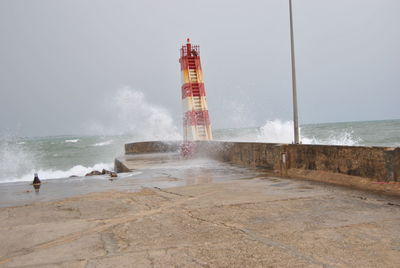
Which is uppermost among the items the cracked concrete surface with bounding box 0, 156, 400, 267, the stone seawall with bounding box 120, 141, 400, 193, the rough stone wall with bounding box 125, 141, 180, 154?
the rough stone wall with bounding box 125, 141, 180, 154

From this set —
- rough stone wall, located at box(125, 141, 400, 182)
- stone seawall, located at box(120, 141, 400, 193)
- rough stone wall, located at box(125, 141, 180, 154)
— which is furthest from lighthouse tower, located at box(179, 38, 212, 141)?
stone seawall, located at box(120, 141, 400, 193)

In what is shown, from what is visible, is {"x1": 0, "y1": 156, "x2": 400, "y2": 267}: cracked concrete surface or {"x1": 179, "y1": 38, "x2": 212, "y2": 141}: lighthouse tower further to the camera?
{"x1": 179, "y1": 38, "x2": 212, "y2": 141}: lighthouse tower

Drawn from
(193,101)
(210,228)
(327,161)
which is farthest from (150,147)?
(210,228)

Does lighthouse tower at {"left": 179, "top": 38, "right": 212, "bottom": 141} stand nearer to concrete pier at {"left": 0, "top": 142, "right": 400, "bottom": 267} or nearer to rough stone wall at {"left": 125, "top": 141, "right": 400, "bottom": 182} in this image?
rough stone wall at {"left": 125, "top": 141, "right": 400, "bottom": 182}

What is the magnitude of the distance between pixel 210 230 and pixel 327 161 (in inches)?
179

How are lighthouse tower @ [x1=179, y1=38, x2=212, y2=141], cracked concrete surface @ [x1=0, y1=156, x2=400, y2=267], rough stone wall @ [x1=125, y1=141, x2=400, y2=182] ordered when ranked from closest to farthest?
cracked concrete surface @ [x1=0, y1=156, x2=400, y2=267], rough stone wall @ [x1=125, y1=141, x2=400, y2=182], lighthouse tower @ [x1=179, y1=38, x2=212, y2=141]

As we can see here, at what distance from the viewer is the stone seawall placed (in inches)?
255

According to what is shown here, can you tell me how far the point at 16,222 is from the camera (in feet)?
16.5

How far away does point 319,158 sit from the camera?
8180mm

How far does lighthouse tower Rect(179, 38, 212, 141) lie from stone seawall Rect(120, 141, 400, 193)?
5.66 m

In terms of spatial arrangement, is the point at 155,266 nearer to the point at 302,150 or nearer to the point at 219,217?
the point at 219,217

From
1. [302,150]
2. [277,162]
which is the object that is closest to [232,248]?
[302,150]

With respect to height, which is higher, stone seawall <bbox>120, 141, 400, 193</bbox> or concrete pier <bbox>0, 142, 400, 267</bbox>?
stone seawall <bbox>120, 141, 400, 193</bbox>

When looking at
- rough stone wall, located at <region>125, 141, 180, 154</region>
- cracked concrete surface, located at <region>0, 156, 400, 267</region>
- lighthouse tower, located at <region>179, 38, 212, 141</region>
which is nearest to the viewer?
cracked concrete surface, located at <region>0, 156, 400, 267</region>
